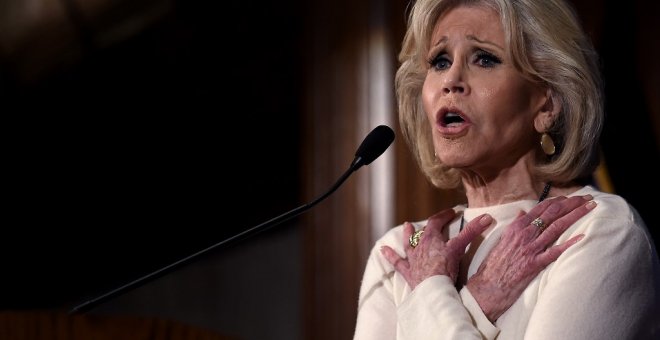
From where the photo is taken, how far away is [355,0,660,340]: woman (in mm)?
1402

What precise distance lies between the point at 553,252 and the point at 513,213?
0.57 ft

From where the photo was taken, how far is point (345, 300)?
3209mm

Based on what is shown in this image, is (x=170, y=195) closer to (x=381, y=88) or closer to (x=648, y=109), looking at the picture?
(x=381, y=88)

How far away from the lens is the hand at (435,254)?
156cm

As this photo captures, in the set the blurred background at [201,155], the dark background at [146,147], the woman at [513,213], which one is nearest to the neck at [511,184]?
the woman at [513,213]

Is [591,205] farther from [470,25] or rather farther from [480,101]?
[470,25]

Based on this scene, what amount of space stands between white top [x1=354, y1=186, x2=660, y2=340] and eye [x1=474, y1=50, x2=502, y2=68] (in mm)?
257

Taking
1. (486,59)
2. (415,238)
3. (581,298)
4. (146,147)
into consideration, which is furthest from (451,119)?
(146,147)

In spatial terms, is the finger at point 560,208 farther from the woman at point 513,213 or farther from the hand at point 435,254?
the hand at point 435,254

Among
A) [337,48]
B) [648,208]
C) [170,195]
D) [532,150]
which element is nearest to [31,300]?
[170,195]

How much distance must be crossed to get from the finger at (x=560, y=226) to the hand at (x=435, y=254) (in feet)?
0.41

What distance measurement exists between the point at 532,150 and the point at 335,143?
1640 millimetres

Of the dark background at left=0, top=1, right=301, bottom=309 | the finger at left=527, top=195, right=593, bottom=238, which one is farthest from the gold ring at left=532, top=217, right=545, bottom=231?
the dark background at left=0, top=1, right=301, bottom=309

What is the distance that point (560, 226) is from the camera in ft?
4.90
